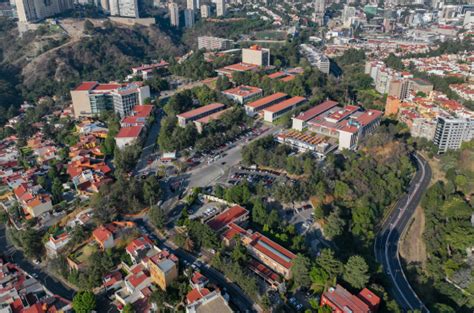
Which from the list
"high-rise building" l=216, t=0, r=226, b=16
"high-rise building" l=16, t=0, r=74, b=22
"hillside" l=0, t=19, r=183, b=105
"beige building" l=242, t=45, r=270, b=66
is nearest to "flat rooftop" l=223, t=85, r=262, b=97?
"beige building" l=242, t=45, r=270, b=66

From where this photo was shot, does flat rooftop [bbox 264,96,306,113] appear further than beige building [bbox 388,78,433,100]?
No

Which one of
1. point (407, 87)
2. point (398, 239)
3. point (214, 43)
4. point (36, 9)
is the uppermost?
point (36, 9)

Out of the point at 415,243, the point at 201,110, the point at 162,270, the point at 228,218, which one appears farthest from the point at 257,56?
the point at 162,270

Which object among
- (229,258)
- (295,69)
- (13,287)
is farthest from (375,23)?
(13,287)

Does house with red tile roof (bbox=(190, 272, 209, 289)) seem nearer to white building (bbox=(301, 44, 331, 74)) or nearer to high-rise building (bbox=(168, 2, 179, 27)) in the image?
white building (bbox=(301, 44, 331, 74))

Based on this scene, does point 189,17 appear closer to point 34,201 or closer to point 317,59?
point 317,59

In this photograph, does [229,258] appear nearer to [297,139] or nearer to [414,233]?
[414,233]
